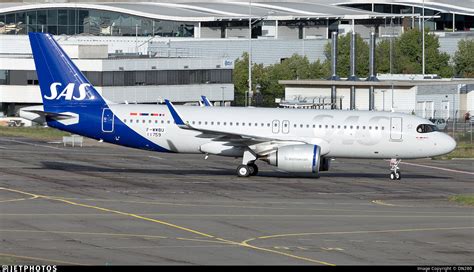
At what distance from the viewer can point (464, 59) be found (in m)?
146

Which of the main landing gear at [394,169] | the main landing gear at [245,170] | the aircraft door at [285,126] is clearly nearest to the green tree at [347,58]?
the main landing gear at [394,169]

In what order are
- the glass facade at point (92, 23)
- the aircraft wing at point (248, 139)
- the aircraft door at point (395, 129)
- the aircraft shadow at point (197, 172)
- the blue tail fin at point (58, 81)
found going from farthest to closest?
1. the glass facade at point (92, 23)
2. the aircraft shadow at point (197, 172)
3. the blue tail fin at point (58, 81)
4. the aircraft door at point (395, 129)
5. the aircraft wing at point (248, 139)

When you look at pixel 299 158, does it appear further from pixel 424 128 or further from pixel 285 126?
pixel 424 128

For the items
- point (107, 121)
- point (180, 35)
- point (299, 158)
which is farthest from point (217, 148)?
point (180, 35)

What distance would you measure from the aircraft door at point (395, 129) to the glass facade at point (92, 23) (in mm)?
98610

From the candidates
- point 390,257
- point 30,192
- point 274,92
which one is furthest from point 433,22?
point 390,257

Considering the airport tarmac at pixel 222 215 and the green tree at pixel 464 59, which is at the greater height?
the green tree at pixel 464 59

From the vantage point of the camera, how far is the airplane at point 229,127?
57938 millimetres

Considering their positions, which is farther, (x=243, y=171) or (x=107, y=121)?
(x=107, y=121)

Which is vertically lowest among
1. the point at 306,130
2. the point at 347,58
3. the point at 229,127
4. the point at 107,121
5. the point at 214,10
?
the point at 306,130

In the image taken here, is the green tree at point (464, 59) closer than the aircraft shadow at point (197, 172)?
No

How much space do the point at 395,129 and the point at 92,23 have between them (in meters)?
102

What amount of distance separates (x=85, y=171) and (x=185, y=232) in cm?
2219

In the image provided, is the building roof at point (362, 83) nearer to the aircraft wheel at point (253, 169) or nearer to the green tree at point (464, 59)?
the green tree at point (464, 59)
